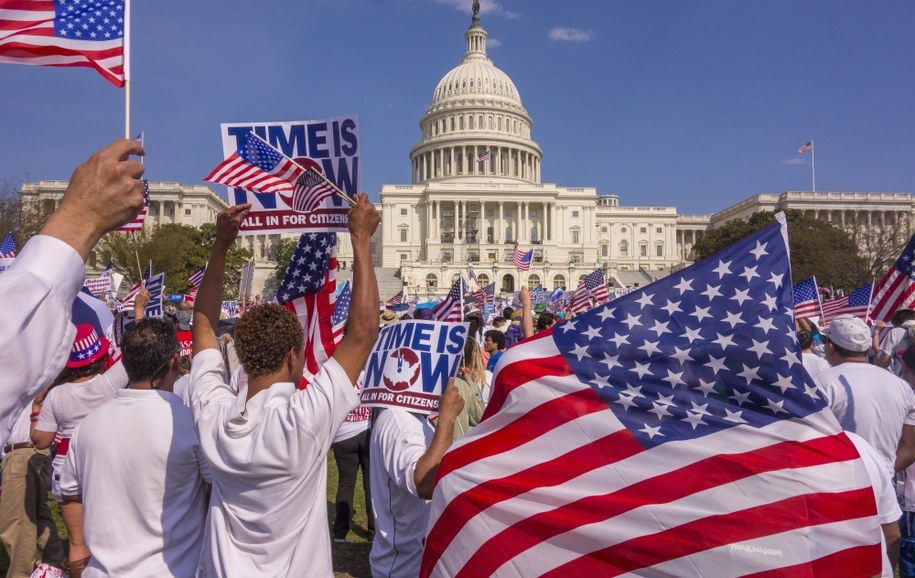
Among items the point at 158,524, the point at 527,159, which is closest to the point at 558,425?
the point at 158,524

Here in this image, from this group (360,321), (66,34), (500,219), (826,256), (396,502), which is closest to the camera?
(360,321)

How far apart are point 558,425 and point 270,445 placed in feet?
3.95

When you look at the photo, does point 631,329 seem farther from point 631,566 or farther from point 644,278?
point 644,278

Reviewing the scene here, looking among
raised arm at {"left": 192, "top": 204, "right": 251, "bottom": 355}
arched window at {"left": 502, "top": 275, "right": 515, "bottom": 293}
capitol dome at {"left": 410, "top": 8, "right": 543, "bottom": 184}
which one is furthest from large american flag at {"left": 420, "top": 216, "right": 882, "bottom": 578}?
capitol dome at {"left": 410, "top": 8, "right": 543, "bottom": 184}

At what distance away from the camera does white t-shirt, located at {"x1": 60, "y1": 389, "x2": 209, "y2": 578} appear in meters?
2.74

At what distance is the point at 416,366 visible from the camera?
12.4ft

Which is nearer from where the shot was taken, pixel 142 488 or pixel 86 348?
pixel 142 488

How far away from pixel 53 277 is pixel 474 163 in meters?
87.8

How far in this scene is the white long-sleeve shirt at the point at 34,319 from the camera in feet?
4.26

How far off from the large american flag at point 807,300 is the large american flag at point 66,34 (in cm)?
982

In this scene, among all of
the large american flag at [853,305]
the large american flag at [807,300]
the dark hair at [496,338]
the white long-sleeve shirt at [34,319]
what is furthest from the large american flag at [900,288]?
the white long-sleeve shirt at [34,319]

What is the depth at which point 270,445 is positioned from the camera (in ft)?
7.66

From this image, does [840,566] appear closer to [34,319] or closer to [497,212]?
[34,319]

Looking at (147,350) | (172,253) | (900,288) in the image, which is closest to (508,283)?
(172,253)
